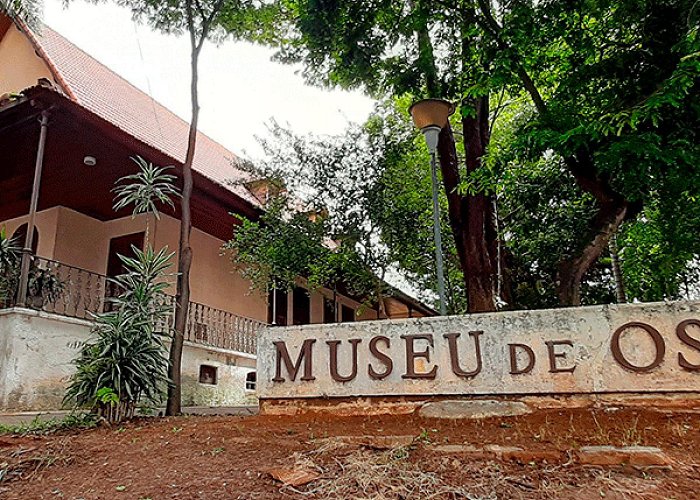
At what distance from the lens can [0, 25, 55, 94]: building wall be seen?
997cm

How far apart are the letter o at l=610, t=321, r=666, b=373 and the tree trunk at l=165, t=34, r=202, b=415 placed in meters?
4.50

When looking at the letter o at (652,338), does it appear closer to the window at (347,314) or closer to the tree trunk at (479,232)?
the tree trunk at (479,232)

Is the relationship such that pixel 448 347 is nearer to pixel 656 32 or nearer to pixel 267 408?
pixel 267 408

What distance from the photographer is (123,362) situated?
5.40 m

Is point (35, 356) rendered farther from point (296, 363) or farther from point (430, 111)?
point (430, 111)

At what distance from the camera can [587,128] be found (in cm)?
559

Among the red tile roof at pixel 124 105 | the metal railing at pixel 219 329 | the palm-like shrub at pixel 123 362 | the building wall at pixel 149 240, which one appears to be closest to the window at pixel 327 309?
the building wall at pixel 149 240

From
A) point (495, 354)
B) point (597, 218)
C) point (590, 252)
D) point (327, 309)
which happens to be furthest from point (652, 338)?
point (327, 309)

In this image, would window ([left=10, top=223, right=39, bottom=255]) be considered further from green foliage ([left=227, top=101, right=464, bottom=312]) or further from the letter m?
the letter m

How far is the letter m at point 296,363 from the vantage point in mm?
5109

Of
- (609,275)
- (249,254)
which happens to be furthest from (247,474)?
(609,275)

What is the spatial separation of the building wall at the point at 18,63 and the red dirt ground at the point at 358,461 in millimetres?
7774

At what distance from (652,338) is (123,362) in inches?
188

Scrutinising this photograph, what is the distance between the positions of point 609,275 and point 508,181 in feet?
26.3
